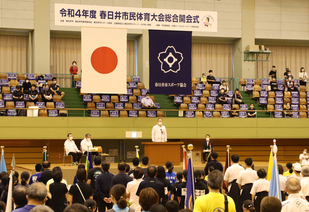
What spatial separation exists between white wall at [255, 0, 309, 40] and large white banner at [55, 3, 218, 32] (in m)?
11.6

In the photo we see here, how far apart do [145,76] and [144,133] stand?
5145 millimetres

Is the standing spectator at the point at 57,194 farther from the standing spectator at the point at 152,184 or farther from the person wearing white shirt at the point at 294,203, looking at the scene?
the person wearing white shirt at the point at 294,203

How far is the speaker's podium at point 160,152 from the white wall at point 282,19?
1205 cm

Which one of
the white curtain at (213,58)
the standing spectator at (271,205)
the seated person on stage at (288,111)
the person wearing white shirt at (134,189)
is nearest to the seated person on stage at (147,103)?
the white curtain at (213,58)

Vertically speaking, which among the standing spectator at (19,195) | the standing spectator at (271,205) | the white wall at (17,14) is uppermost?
the white wall at (17,14)

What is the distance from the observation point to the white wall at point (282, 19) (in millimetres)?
24031

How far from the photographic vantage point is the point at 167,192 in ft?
21.4

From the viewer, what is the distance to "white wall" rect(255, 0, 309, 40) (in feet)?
78.8

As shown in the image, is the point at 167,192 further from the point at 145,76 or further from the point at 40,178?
the point at 145,76

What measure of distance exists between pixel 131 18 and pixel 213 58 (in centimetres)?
1249

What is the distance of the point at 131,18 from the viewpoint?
13.2m

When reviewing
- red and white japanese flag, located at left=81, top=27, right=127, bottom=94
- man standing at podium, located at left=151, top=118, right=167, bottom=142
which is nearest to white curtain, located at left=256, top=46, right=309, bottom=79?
man standing at podium, located at left=151, top=118, right=167, bottom=142

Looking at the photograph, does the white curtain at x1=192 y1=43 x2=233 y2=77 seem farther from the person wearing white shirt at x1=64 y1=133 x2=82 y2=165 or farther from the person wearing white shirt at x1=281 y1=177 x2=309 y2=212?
the person wearing white shirt at x1=281 y1=177 x2=309 y2=212

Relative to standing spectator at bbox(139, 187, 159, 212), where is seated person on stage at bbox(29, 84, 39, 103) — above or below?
above
